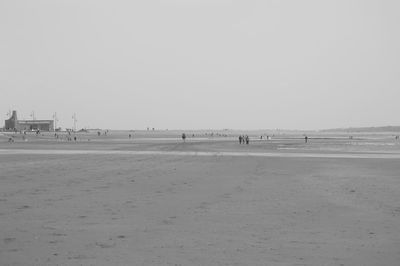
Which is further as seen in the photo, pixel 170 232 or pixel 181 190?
pixel 181 190

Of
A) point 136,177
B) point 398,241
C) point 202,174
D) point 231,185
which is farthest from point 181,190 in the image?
point 398,241

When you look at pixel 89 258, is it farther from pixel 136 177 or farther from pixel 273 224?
pixel 136 177

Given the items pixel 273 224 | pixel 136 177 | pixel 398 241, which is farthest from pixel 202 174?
pixel 398 241

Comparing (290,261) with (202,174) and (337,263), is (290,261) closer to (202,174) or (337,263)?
(337,263)

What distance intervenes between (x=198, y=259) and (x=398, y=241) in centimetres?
406

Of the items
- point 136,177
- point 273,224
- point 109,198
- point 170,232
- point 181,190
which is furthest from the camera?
point 136,177

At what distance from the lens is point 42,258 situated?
734 cm

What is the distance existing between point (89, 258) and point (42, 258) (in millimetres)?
753

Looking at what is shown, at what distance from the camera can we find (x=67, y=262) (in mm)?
7117

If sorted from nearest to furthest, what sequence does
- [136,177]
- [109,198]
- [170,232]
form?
[170,232] < [109,198] < [136,177]

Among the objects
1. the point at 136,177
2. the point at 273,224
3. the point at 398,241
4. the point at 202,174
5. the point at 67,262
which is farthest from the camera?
the point at 202,174

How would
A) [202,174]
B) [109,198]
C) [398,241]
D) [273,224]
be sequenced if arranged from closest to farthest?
[398,241]
[273,224]
[109,198]
[202,174]

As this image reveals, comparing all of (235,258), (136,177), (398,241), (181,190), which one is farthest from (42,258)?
(136,177)

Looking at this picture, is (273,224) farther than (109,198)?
No
